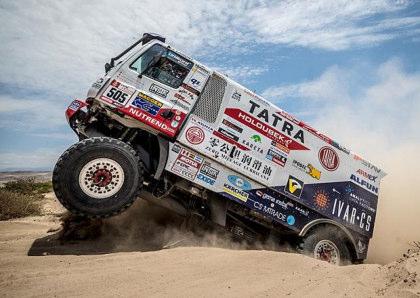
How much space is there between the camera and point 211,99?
6375 mm

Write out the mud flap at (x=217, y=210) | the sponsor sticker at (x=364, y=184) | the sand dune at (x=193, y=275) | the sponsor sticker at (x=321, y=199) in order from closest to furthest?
1. the sand dune at (x=193, y=275)
2. the mud flap at (x=217, y=210)
3. the sponsor sticker at (x=321, y=199)
4. the sponsor sticker at (x=364, y=184)

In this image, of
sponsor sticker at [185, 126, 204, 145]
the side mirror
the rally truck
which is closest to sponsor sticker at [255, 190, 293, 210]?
the rally truck

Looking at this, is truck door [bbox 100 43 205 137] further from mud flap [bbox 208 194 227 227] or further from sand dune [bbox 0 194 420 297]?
sand dune [bbox 0 194 420 297]

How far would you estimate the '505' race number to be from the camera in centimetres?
573

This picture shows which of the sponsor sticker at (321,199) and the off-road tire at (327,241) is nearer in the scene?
the off-road tire at (327,241)

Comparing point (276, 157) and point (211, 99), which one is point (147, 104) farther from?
point (276, 157)

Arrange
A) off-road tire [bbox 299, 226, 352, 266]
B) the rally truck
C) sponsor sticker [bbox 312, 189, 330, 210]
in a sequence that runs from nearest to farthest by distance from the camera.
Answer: the rally truck
off-road tire [bbox 299, 226, 352, 266]
sponsor sticker [bbox 312, 189, 330, 210]

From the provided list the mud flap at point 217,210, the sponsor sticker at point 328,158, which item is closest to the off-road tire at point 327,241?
the sponsor sticker at point 328,158

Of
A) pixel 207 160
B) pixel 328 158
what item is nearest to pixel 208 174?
pixel 207 160

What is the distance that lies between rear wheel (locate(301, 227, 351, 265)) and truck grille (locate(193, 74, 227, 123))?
303 centimetres

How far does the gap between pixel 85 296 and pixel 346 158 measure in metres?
5.75

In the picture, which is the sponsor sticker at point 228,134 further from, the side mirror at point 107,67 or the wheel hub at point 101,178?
the side mirror at point 107,67

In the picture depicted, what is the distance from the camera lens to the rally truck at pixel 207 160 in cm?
547

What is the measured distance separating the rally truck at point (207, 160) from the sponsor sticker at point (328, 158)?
20 mm
